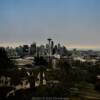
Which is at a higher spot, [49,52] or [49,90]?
[49,52]

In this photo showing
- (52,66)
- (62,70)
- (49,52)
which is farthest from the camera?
(49,52)

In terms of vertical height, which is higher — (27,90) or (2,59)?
(2,59)

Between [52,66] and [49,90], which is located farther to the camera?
[52,66]

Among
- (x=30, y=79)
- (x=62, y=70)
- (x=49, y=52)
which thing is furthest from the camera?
(x=49, y=52)

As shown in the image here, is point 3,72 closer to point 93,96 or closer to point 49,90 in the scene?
point 49,90

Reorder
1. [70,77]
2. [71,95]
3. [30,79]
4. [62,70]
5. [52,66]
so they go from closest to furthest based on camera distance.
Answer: [71,95] → [30,79] → [70,77] → [62,70] → [52,66]

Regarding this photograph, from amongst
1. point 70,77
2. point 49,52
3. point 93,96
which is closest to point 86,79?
point 70,77

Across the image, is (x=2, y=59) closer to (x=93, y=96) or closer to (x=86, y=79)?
(x=86, y=79)

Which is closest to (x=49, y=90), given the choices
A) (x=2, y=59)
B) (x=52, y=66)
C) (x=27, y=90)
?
(x=27, y=90)

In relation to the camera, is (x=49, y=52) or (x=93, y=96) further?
(x=49, y=52)
